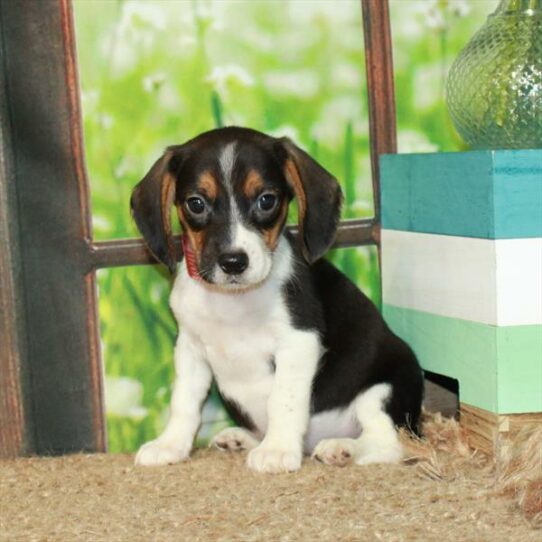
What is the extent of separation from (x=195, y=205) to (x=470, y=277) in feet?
2.95

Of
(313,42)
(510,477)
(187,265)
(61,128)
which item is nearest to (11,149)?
(61,128)

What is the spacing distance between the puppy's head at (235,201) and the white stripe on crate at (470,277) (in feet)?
1.38

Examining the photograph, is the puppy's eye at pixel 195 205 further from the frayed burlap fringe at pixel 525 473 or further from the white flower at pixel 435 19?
the white flower at pixel 435 19

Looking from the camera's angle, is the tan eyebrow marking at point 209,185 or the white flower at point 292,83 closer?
the tan eyebrow marking at point 209,185

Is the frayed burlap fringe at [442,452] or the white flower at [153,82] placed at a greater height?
the white flower at [153,82]

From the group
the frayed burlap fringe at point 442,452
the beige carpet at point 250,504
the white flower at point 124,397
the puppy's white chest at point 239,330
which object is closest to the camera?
the beige carpet at point 250,504

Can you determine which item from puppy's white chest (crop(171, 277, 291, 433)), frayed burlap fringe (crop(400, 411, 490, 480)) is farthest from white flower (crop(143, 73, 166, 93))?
frayed burlap fringe (crop(400, 411, 490, 480))

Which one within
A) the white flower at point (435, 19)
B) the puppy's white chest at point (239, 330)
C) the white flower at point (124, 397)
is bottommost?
the white flower at point (124, 397)

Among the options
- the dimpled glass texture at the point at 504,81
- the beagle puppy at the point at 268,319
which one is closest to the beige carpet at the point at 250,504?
the beagle puppy at the point at 268,319

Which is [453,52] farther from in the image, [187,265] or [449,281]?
[187,265]

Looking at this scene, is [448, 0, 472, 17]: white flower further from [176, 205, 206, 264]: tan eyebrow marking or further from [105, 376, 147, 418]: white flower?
[105, 376, 147, 418]: white flower

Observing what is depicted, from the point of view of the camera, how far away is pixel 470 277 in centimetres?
339

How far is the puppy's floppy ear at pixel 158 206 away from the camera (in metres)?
3.32

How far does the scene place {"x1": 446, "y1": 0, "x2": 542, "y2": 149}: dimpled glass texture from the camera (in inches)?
135
